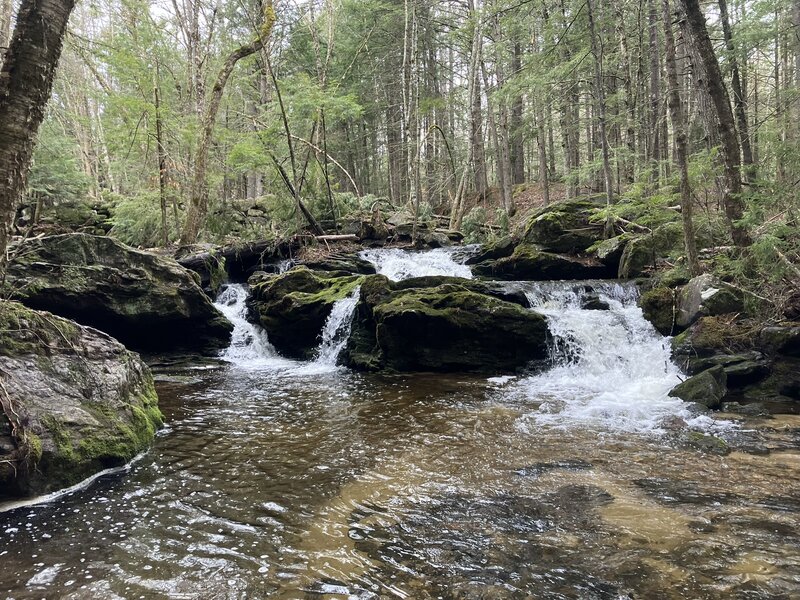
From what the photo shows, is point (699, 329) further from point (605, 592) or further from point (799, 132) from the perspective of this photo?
point (605, 592)

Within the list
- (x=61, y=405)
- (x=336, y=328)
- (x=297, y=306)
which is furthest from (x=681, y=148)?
(x=61, y=405)

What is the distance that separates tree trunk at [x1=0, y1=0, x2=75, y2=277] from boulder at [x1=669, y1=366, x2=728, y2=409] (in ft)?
27.3

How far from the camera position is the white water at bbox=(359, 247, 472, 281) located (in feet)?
49.7

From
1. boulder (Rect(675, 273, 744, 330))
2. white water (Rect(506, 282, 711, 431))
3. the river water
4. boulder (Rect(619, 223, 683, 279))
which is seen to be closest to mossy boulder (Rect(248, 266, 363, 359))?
the river water

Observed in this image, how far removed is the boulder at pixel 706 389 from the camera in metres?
6.97

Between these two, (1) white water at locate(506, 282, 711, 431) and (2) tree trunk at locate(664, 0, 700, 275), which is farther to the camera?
(2) tree trunk at locate(664, 0, 700, 275)

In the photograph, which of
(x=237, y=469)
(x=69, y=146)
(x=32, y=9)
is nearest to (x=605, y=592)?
(x=237, y=469)

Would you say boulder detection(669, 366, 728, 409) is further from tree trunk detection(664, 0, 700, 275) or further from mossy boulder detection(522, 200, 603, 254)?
mossy boulder detection(522, 200, 603, 254)

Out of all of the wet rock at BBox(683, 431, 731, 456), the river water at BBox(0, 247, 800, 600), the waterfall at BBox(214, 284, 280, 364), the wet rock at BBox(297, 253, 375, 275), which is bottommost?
the wet rock at BBox(683, 431, 731, 456)

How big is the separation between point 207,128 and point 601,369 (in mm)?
12456

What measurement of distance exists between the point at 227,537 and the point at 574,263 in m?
11.7

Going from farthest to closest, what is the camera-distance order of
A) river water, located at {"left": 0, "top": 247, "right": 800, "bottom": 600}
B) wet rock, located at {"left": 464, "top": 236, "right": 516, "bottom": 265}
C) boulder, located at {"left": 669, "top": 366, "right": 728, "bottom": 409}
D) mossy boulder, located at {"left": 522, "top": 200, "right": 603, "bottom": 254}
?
wet rock, located at {"left": 464, "top": 236, "right": 516, "bottom": 265}, mossy boulder, located at {"left": 522, "top": 200, "right": 603, "bottom": 254}, boulder, located at {"left": 669, "top": 366, "right": 728, "bottom": 409}, river water, located at {"left": 0, "top": 247, "right": 800, "bottom": 600}

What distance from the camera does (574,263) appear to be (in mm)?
13289

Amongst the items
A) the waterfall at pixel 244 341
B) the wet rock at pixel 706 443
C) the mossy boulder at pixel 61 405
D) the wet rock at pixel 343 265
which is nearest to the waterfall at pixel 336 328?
the waterfall at pixel 244 341
